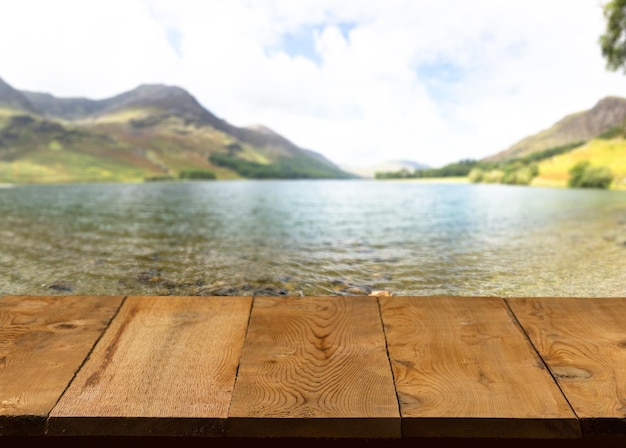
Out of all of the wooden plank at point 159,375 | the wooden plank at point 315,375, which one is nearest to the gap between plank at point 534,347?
the wooden plank at point 315,375

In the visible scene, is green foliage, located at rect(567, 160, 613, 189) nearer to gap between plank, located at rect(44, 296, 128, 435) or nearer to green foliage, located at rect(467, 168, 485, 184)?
green foliage, located at rect(467, 168, 485, 184)

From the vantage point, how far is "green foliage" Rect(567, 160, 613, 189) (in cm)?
8838

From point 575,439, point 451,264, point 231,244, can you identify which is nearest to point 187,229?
point 231,244

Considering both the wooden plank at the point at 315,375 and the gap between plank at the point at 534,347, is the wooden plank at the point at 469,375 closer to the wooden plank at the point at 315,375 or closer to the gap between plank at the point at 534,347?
the gap between plank at the point at 534,347

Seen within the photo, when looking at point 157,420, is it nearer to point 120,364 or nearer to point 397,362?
point 120,364

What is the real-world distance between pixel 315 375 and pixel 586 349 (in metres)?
2.21

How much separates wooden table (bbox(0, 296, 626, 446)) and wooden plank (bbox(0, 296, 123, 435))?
12mm

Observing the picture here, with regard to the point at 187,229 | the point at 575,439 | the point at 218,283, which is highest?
the point at 575,439

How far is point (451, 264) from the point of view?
11.7 meters

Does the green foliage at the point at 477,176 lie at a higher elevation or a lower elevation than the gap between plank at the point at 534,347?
lower

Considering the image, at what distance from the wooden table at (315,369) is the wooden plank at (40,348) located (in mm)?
12

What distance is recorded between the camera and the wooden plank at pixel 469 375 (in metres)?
2.61

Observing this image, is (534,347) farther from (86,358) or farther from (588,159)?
(588,159)

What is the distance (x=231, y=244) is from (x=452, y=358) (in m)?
13.5
